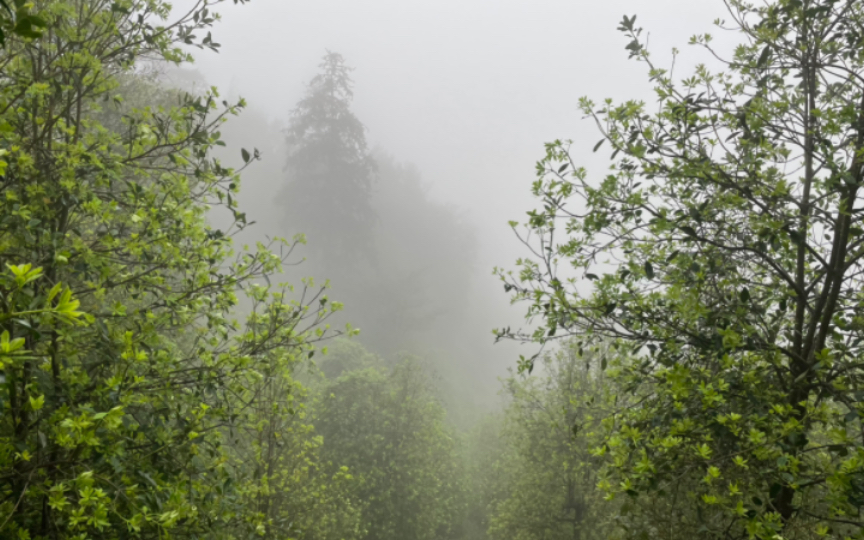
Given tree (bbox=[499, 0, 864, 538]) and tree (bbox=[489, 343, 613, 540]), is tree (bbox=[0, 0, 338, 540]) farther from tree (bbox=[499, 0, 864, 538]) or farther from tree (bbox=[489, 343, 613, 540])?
tree (bbox=[489, 343, 613, 540])

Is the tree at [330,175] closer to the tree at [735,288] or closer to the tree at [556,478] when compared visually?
the tree at [556,478]

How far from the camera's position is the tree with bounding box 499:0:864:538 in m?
3.45

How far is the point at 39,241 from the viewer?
3576mm

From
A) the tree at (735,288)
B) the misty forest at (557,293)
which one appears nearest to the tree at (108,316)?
the misty forest at (557,293)

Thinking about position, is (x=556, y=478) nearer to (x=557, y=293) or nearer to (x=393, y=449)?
(x=393, y=449)

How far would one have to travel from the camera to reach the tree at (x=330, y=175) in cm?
3541

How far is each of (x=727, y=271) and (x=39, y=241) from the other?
20.1 ft

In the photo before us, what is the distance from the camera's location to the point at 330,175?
3612cm

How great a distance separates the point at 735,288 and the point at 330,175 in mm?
34590

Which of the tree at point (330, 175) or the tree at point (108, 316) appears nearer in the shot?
the tree at point (108, 316)

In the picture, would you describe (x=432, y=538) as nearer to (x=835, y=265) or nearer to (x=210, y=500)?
(x=210, y=500)

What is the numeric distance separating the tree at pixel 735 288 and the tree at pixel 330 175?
32174 millimetres

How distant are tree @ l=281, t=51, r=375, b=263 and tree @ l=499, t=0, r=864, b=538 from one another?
32174 mm

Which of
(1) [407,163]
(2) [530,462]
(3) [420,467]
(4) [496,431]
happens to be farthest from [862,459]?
(1) [407,163]
